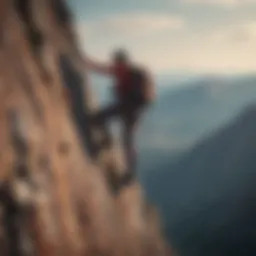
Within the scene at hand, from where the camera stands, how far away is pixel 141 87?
5.71 ft

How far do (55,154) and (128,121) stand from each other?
0.21 m

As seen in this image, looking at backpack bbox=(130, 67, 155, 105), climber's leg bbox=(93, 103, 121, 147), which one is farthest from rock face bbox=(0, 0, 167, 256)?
backpack bbox=(130, 67, 155, 105)

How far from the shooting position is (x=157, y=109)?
1747mm

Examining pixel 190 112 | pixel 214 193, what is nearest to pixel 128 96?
pixel 190 112

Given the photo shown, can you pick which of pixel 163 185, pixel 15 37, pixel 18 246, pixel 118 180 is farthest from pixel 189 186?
pixel 15 37

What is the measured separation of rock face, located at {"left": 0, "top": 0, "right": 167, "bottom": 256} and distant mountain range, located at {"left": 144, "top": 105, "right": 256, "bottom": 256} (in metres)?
0.06

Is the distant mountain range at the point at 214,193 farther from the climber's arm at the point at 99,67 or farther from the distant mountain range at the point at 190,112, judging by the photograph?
the climber's arm at the point at 99,67

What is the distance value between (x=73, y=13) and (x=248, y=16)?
1.58 feet

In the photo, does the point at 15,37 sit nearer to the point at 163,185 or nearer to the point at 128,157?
the point at 128,157

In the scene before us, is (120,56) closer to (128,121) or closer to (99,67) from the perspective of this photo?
(99,67)

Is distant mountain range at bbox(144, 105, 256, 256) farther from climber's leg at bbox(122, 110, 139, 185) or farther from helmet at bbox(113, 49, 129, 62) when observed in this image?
helmet at bbox(113, 49, 129, 62)

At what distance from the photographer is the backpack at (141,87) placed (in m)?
1.73

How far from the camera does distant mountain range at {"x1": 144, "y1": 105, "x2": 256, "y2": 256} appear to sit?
1751 millimetres

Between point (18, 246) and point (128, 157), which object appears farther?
point (128, 157)
